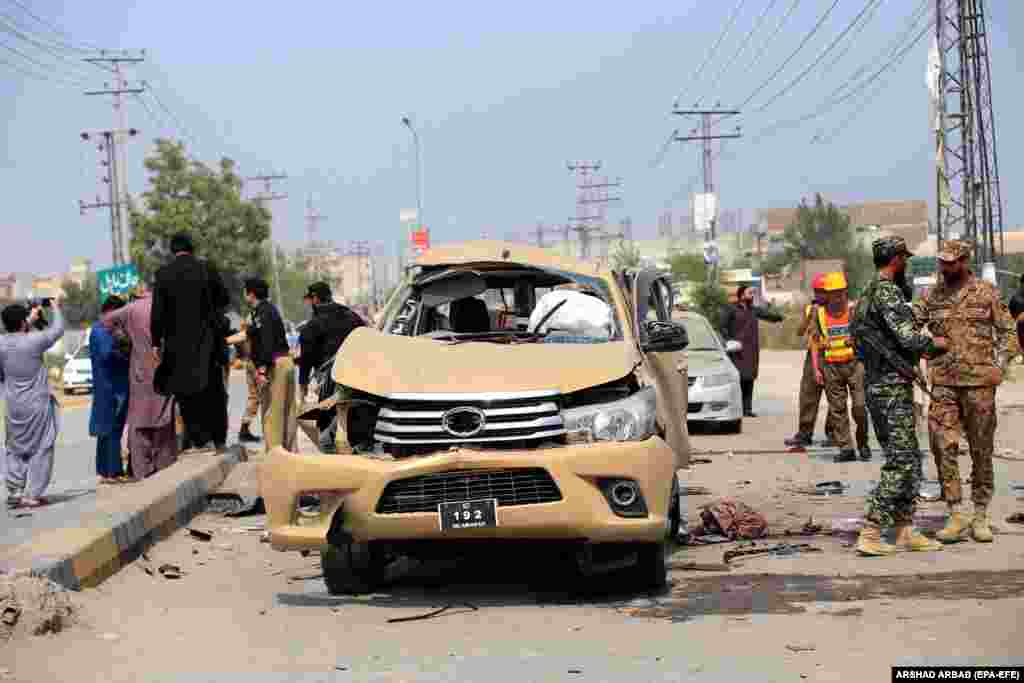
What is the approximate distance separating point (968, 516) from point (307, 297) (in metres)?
7.34

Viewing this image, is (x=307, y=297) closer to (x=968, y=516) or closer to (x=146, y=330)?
(x=146, y=330)

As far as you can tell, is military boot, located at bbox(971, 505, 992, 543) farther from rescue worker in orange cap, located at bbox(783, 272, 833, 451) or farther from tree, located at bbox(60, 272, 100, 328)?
tree, located at bbox(60, 272, 100, 328)

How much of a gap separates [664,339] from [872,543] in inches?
73.5

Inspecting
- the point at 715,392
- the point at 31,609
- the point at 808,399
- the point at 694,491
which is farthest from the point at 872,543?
the point at 715,392

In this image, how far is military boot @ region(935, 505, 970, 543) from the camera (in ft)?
32.6

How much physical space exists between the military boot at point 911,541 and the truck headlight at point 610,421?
93.5 inches

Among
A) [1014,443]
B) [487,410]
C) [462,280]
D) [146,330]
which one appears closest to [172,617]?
[487,410]

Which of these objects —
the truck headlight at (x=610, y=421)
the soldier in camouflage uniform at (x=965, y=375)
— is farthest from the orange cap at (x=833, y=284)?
the truck headlight at (x=610, y=421)

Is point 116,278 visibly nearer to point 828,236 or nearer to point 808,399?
point 808,399

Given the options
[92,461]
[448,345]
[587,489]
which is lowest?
[92,461]

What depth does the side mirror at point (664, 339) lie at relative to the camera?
8.93m

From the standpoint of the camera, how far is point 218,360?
13859mm

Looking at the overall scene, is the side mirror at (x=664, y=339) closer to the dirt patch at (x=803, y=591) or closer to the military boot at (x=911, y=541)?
the dirt patch at (x=803, y=591)

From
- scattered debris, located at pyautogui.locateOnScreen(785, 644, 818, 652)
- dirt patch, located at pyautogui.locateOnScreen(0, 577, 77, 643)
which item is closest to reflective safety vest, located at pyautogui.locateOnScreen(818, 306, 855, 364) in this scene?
scattered debris, located at pyautogui.locateOnScreen(785, 644, 818, 652)
